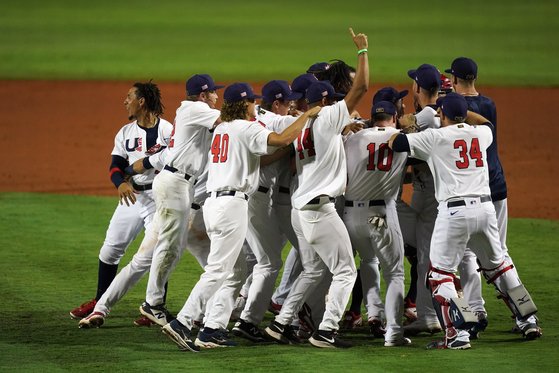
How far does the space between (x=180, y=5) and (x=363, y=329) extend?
26097mm

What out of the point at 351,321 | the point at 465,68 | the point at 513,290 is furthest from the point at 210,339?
the point at 465,68

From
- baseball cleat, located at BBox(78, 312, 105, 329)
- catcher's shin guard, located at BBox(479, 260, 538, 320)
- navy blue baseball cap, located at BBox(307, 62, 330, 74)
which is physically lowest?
baseball cleat, located at BBox(78, 312, 105, 329)

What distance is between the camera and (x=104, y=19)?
3080 cm

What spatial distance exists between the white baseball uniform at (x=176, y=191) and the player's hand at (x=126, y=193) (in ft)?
1.74

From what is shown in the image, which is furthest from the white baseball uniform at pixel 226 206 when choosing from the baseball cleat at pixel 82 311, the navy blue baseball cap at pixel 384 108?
the baseball cleat at pixel 82 311

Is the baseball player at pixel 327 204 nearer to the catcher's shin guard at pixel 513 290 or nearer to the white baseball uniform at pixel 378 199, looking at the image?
the white baseball uniform at pixel 378 199

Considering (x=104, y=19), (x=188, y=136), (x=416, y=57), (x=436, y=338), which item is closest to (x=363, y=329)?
(x=436, y=338)

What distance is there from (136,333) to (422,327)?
7.46 feet

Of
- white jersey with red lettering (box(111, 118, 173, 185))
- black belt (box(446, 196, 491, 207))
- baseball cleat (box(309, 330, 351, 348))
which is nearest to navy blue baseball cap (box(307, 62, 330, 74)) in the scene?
white jersey with red lettering (box(111, 118, 173, 185))

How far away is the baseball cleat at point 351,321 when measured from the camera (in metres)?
9.10

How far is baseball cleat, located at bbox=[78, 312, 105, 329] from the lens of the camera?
344 inches

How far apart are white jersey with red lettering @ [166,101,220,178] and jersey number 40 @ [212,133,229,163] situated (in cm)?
37

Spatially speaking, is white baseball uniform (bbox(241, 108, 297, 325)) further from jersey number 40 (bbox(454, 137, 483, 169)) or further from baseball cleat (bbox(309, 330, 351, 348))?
jersey number 40 (bbox(454, 137, 483, 169))

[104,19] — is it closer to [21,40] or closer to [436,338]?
[21,40]
